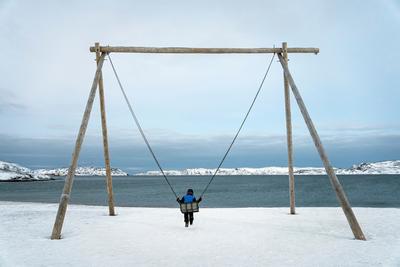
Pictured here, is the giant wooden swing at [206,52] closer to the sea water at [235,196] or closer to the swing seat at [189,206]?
the swing seat at [189,206]

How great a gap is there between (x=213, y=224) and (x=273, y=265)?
17.7 ft

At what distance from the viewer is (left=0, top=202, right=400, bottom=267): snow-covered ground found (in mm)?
7035

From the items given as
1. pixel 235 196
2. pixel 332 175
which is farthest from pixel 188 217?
pixel 235 196

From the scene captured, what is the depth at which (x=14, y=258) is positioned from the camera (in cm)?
732

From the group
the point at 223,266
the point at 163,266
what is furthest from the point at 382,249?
the point at 163,266

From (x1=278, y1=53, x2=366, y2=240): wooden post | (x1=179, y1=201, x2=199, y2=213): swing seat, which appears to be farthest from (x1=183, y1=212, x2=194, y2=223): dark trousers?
(x1=278, y1=53, x2=366, y2=240): wooden post

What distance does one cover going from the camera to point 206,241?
8992 millimetres

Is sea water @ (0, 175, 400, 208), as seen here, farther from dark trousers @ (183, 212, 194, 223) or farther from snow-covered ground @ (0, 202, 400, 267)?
dark trousers @ (183, 212, 194, 223)

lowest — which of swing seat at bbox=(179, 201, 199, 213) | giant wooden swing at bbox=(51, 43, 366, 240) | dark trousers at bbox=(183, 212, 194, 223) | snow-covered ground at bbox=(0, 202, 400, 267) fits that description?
snow-covered ground at bbox=(0, 202, 400, 267)

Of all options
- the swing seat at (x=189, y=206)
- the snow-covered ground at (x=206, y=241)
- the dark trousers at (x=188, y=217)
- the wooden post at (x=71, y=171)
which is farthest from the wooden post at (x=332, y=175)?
the wooden post at (x=71, y=171)

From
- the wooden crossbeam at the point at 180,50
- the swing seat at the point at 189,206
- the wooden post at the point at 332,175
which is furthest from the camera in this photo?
the wooden crossbeam at the point at 180,50

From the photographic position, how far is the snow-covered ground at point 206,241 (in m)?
7.04

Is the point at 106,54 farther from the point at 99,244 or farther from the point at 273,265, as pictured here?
the point at 273,265

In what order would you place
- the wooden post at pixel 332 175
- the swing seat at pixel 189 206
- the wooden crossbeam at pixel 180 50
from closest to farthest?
the wooden post at pixel 332 175, the swing seat at pixel 189 206, the wooden crossbeam at pixel 180 50
